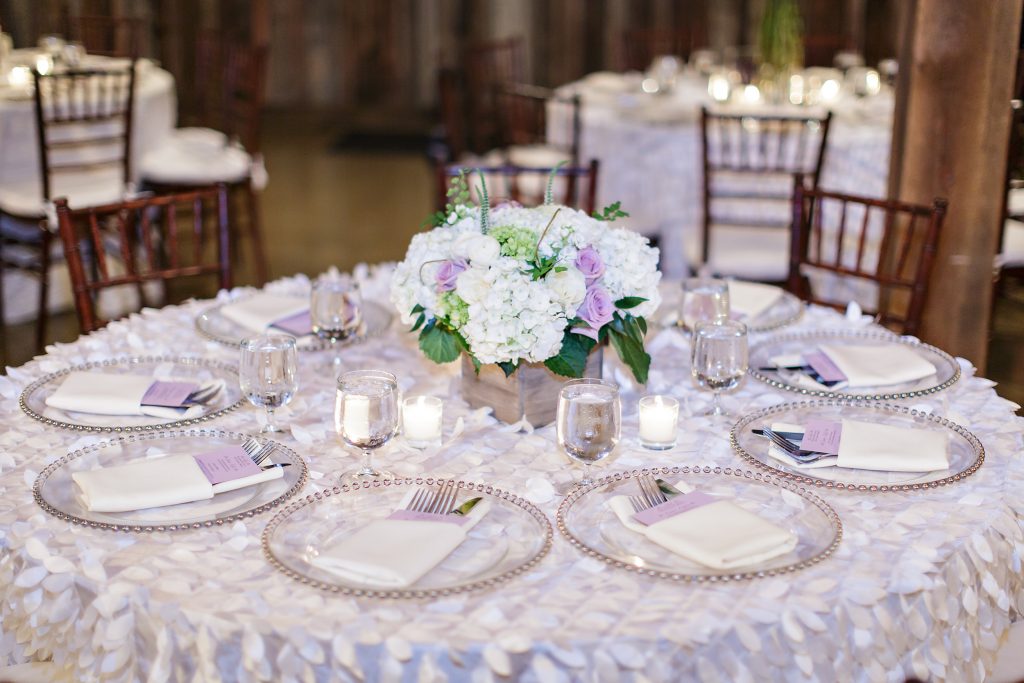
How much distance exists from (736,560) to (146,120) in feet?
13.4

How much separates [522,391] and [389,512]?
385 mm

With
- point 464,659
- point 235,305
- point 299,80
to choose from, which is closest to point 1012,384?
point 235,305

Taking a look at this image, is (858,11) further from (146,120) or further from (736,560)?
(736,560)

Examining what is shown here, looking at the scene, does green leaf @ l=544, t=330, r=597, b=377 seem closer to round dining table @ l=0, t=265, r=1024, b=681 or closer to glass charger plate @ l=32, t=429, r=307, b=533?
round dining table @ l=0, t=265, r=1024, b=681

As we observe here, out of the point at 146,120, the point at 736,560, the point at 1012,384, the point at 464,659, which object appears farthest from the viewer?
the point at 146,120

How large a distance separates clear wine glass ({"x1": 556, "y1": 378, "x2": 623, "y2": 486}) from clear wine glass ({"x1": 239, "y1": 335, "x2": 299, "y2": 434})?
449 mm

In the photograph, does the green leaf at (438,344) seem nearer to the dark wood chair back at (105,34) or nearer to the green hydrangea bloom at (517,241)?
the green hydrangea bloom at (517,241)

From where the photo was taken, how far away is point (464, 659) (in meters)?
1.33

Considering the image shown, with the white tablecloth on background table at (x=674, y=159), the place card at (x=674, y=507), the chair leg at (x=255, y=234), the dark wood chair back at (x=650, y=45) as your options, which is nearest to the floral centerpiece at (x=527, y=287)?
the place card at (x=674, y=507)

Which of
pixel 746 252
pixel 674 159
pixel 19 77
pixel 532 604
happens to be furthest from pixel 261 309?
pixel 19 77

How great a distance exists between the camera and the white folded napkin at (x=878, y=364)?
2.12 metres

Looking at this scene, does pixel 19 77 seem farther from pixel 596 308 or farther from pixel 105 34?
pixel 596 308

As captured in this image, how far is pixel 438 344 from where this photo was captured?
76.3 inches

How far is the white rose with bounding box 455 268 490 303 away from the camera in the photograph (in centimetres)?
179
